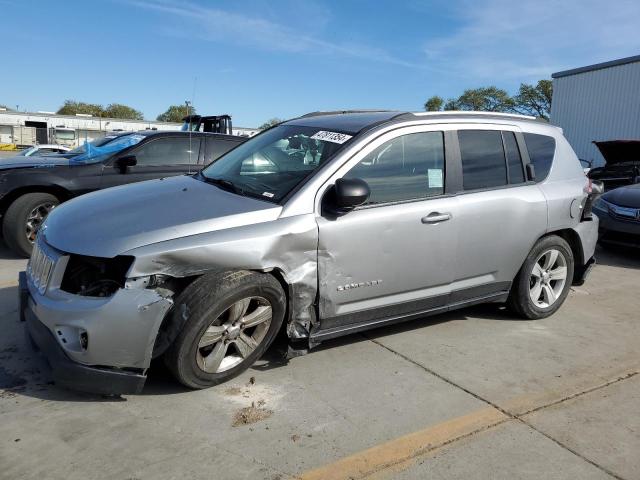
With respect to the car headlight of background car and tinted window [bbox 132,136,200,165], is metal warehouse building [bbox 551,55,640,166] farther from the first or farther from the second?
tinted window [bbox 132,136,200,165]

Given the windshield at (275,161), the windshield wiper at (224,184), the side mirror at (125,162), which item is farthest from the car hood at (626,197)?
the side mirror at (125,162)

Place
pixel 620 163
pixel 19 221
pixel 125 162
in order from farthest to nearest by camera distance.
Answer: pixel 620 163, pixel 125 162, pixel 19 221

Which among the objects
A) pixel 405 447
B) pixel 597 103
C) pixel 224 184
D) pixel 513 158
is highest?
pixel 597 103

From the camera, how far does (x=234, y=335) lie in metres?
3.21

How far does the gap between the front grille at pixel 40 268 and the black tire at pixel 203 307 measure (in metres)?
0.78

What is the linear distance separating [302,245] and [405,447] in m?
1.31

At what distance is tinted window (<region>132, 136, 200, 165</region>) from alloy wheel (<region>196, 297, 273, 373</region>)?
14.4 feet

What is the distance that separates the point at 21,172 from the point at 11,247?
888 millimetres

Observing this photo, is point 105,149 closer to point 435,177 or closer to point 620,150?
point 435,177

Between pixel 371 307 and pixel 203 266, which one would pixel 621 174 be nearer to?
pixel 371 307

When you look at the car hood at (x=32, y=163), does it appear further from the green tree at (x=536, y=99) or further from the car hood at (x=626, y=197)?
the green tree at (x=536, y=99)

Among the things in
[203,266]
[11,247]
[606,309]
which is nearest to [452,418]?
[203,266]

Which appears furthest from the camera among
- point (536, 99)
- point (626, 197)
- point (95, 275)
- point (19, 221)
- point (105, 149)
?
point (536, 99)

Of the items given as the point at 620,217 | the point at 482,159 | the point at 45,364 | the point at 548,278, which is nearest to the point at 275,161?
the point at 482,159
